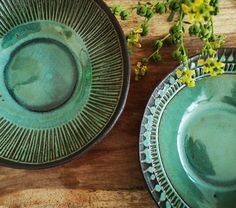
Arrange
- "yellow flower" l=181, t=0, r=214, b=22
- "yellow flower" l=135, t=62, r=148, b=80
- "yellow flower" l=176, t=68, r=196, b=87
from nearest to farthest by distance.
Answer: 1. "yellow flower" l=181, t=0, r=214, b=22
2. "yellow flower" l=176, t=68, r=196, b=87
3. "yellow flower" l=135, t=62, r=148, b=80

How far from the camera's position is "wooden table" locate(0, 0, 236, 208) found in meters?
0.97

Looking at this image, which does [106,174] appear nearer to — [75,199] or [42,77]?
[75,199]

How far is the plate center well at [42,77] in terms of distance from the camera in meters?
0.98

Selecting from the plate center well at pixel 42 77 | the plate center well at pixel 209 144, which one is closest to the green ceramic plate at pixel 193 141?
the plate center well at pixel 209 144

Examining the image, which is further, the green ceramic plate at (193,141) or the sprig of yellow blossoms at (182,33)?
the green ceramic plate at (193,141)

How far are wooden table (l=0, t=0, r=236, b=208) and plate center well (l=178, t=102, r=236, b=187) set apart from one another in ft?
0.31

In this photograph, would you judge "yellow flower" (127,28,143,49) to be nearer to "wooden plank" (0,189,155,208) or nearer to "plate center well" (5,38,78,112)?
"plate center well" (5,38,78,112)

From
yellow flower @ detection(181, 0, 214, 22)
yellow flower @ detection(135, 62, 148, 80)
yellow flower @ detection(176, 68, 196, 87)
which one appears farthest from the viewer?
yellow flower @ detection(135, 62, 148, 80)

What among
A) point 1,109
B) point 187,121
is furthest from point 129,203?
point 1,109

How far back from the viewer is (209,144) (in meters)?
0.97

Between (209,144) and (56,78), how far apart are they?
329mm

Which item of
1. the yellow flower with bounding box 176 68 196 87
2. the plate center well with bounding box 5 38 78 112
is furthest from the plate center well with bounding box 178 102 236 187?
the plate center well with bounding box 5 38 78 112

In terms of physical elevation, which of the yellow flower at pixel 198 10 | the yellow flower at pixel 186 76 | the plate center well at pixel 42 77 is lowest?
the plate center well at pixel 42 77

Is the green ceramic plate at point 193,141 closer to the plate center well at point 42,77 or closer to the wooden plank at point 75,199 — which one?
the wooden plank at point 75,199
